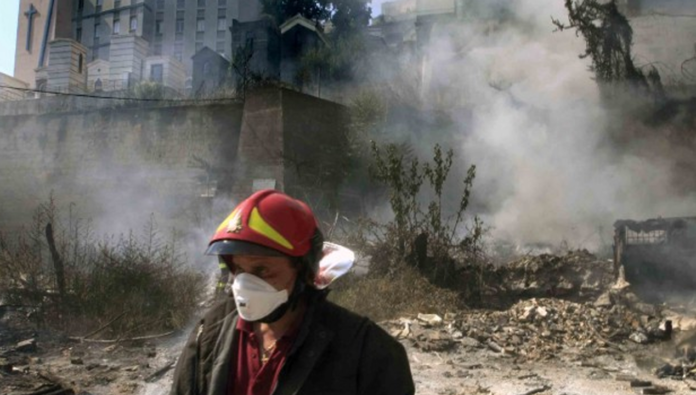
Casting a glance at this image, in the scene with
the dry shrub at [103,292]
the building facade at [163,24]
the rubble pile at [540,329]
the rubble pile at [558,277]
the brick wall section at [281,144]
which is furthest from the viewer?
the building facade at [163,24]

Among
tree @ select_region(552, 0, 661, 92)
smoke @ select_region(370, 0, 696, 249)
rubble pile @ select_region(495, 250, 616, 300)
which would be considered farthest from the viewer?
tree @ select_region(552, 0, 661, 92)

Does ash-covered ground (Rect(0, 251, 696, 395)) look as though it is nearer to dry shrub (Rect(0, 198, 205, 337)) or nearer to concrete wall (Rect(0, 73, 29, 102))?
dry shrub (Rect(0, 198, 205, 337))

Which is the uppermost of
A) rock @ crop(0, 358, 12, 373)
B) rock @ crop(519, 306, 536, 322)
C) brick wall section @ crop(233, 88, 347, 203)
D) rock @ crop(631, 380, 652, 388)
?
brick wall section @ crop(233, 88, 347, 203)

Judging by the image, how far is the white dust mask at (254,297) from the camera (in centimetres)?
165

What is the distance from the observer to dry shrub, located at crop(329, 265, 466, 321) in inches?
375

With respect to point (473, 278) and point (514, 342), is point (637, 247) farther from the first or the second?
point (514, 342)

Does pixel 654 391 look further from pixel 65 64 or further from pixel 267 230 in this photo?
pixel 65 64

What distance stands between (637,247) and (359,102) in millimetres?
8168

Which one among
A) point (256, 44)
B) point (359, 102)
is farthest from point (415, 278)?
point (256, 44)

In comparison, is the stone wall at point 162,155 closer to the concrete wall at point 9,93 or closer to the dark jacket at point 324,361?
the concrete wall at point 9,93

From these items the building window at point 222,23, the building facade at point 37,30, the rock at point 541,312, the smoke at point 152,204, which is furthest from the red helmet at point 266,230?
the building facade at point 37,30

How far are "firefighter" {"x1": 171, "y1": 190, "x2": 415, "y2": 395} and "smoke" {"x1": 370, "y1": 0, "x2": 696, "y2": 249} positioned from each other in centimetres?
1411

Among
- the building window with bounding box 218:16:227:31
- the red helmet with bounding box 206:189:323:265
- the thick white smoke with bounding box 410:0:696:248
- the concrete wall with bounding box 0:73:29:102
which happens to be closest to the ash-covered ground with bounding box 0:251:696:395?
the red helmet with bounding box 206:189:323:265

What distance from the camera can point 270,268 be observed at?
167 cm
